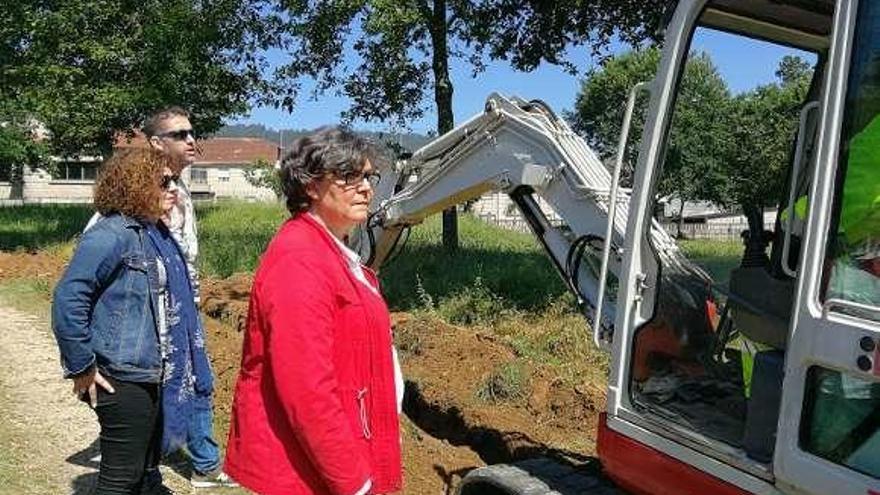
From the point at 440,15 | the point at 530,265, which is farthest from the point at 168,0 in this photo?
the point at 530,265

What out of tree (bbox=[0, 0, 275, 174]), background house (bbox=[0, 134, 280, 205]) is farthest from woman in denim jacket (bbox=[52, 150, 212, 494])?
background house (bbox=[0, 134, 280, 205])

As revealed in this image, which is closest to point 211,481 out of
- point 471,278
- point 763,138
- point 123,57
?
point 763,138

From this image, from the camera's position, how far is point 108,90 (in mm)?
17266

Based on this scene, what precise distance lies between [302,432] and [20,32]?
18160mm

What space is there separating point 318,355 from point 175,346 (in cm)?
202

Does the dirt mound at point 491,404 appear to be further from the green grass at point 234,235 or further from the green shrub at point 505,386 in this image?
the green grass at point 234,235

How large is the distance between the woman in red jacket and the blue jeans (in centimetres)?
262

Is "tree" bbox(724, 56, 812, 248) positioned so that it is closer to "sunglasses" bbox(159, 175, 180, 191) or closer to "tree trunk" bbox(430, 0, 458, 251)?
"sunglasses" bbox(159, 175, 180, 191)

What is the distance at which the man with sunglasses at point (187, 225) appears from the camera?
5.14 meters

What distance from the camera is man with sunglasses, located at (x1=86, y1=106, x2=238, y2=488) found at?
16.9 feet

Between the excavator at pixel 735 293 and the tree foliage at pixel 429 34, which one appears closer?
the excavator at pixel 735 293

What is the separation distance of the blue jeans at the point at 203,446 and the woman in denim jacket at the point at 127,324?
3.23 ft

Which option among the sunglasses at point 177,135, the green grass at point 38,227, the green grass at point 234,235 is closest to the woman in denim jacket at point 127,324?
the sunglasses at point 177,135

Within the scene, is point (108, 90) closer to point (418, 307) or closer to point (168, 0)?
point (168, 0)
